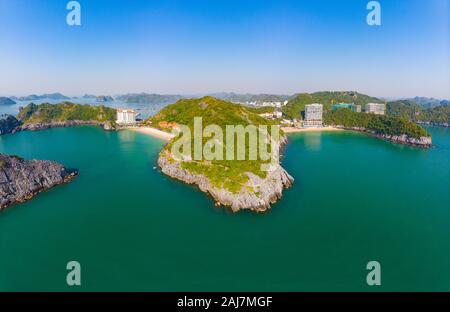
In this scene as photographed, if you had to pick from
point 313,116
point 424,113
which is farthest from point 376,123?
point 424,113

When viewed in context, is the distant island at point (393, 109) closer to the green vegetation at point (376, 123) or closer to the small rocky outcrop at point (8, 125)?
the green vegetation at point (376, 123)

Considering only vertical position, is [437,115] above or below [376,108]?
below

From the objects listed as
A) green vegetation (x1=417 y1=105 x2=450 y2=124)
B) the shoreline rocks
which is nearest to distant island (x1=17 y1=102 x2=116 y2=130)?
the shoreline rocks

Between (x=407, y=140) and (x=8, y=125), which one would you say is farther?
(x=8, y=125)

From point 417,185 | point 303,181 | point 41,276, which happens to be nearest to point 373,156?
point 417,185

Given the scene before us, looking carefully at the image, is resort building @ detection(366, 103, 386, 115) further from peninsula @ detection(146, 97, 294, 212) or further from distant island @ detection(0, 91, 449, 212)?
peninsula @ detection(146, 97, 294, 212)

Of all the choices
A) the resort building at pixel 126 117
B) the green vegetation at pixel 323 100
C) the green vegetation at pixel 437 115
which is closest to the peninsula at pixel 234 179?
the resort building at pixel 126 117

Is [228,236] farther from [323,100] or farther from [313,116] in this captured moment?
[323,100]
